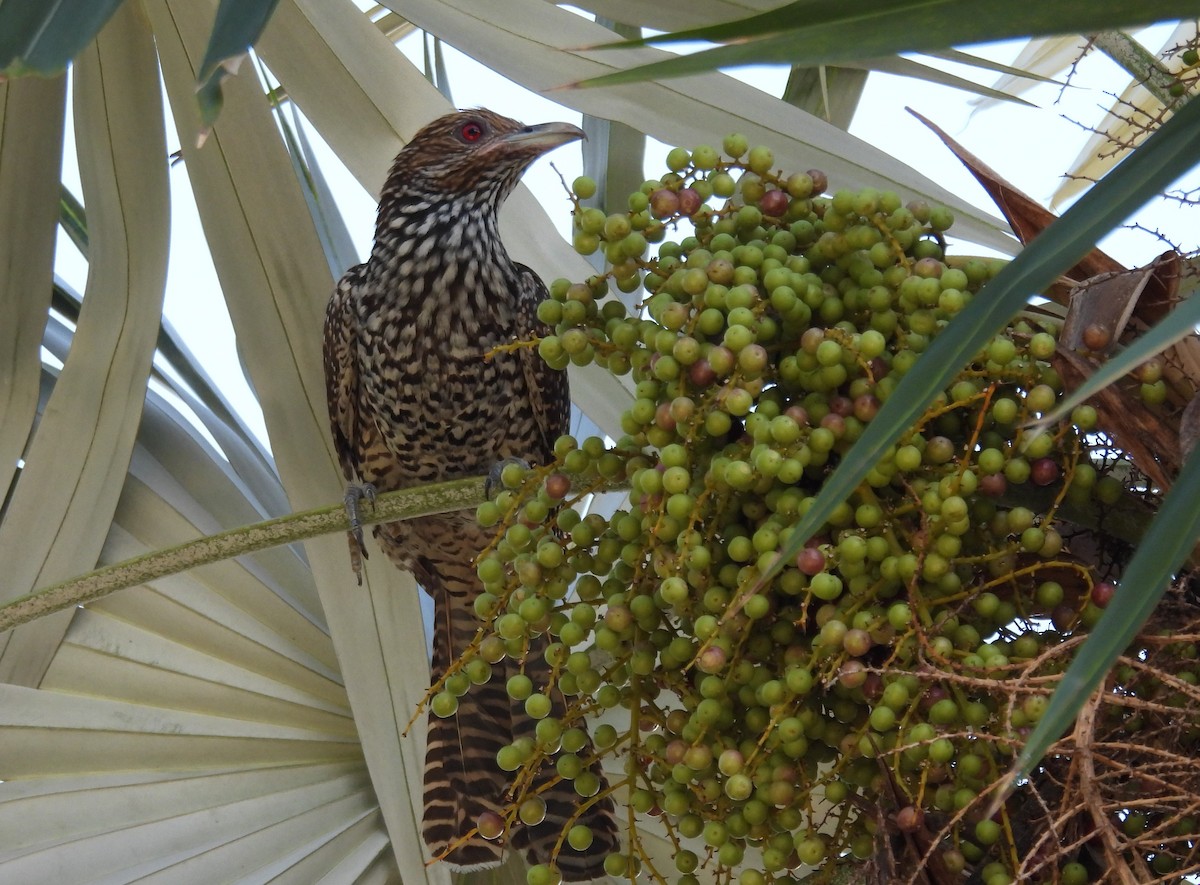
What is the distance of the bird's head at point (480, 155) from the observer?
212 centimetres

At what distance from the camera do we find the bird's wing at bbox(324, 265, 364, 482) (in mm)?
1979

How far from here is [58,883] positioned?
1513 millimetres

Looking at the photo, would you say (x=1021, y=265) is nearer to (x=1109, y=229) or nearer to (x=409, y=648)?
(x=1109, y=229)

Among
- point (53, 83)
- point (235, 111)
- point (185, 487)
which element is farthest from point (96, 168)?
point (185, 487)

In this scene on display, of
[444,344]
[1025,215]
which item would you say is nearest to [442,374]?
[444,344]

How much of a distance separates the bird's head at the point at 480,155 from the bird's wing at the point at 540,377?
0.16 m

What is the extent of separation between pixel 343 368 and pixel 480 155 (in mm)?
438

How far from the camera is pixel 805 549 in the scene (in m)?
0.88

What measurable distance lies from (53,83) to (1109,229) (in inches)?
62.0

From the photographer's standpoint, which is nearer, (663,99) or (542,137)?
(663,99)

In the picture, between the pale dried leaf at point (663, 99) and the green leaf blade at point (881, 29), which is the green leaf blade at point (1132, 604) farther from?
the pale dried leaf at point (663, 99)

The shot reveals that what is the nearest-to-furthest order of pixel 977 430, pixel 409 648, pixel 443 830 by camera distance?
1. pixel 977 430
2. pixel 443 830
3. pixel 409 648

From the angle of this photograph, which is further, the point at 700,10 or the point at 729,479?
the point at 700,10

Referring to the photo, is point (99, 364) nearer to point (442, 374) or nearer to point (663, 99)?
point (442, 374)
